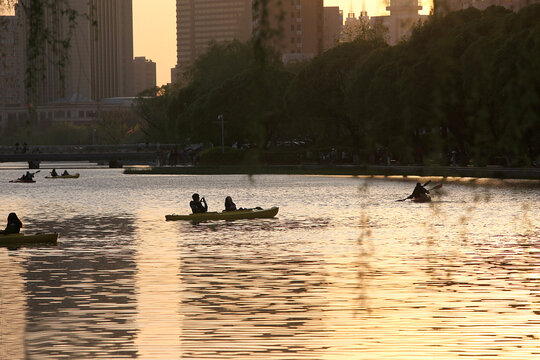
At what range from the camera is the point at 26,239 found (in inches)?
1688

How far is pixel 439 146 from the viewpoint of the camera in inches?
514

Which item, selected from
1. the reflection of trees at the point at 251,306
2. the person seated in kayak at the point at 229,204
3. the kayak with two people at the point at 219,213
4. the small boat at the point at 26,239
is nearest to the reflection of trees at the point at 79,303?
the small boat at the point at 26,239

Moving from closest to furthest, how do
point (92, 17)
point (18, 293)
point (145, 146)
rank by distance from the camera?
point (92, 17), point (18, 293), point (145, 146)

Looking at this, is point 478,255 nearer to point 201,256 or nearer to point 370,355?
point 201,256

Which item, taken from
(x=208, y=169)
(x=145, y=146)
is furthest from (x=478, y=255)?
(x=145, y=146)

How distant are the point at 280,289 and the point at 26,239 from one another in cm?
1768

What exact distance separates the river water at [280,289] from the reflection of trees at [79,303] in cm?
5

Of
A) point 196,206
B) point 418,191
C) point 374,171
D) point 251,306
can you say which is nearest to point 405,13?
point 251,306

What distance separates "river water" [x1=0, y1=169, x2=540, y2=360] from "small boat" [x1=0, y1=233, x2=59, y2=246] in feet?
1.07

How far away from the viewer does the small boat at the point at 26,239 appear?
42250 mm

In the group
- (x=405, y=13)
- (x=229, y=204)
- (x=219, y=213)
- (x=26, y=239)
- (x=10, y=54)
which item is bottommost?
(x=26, y=239)

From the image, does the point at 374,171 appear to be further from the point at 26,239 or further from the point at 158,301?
the point at 158,301

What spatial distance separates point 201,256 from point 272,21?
2996 cm

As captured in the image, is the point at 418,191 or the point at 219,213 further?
the point at 418,191
